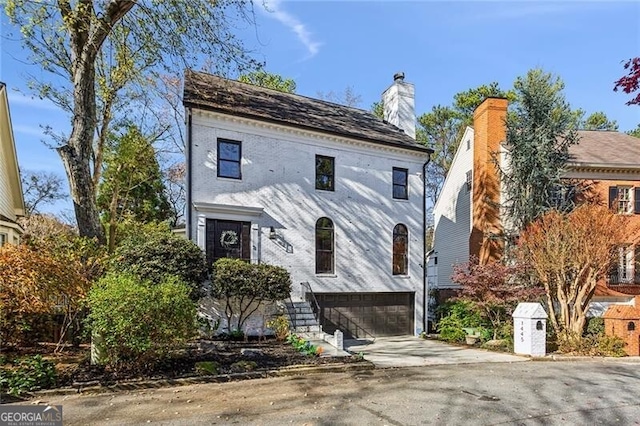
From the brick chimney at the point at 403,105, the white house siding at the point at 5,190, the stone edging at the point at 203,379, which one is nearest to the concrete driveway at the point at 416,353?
the stone edging at the point at 203,379

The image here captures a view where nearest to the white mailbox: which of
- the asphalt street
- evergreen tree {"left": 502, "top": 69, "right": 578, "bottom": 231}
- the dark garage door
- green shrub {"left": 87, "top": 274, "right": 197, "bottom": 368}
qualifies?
the asphalt street

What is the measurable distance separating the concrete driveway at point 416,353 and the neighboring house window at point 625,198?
35.4 feet

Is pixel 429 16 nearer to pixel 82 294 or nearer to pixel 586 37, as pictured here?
pixel 586 37

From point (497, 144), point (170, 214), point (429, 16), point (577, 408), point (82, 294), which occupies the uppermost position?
point (429, 16)

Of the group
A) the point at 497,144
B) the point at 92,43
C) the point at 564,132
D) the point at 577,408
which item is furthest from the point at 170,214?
the point at 577,408

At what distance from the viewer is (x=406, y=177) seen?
17109 mm

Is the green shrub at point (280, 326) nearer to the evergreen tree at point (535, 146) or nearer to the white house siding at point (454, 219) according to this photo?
the evergreen tree at point (535, 146)

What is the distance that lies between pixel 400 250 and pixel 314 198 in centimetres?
439

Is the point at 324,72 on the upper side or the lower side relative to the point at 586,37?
upper

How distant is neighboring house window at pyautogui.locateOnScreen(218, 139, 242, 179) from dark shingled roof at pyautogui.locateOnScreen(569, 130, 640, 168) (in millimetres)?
14147

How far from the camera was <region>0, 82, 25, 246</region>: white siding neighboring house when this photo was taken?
1508 cm

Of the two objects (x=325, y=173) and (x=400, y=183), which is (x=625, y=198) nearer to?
(x=400, y=183)

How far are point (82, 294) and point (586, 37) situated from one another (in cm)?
1269

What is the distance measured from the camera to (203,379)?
7820mm
